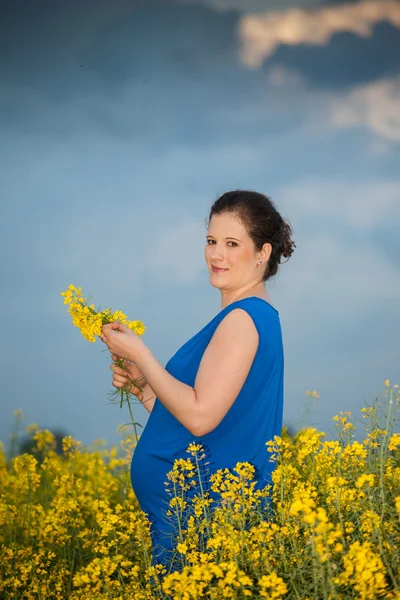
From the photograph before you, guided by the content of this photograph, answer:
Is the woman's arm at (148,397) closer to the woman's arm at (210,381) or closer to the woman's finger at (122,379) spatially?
the woman's finger at (122,379)

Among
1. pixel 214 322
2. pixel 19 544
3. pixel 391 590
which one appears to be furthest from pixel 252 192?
pixel 19 544

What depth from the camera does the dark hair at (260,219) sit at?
4.23 metres

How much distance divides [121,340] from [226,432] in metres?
0.73

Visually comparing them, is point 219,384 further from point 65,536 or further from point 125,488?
point 125,488

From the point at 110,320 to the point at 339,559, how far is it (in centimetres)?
176

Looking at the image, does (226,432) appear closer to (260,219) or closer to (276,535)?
(276,535)

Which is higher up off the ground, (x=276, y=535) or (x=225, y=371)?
(x=225, y=371)

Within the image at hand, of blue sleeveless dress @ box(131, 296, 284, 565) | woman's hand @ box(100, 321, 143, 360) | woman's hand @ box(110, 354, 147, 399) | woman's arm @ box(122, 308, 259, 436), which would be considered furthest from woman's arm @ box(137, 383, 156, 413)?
woman's arm @ box(122, 308, 259, 436)

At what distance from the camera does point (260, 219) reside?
14.0 feet

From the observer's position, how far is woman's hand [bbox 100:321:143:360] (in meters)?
3.86

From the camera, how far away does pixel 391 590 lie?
304 cm

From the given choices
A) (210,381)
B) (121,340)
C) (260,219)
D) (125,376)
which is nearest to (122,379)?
(125,376)

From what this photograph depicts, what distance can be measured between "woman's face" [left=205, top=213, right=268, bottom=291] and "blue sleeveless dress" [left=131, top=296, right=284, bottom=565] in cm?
18

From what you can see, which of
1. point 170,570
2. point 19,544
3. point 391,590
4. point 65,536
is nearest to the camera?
point 391,590
